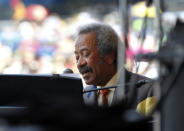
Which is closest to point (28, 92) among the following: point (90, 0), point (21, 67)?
point (90, 0)

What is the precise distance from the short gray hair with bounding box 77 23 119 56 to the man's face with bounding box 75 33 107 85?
0.09 feet

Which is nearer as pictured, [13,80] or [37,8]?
[13,80]

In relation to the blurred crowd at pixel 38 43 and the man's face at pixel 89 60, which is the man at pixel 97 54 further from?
the blurred crowd at pixel 38 43

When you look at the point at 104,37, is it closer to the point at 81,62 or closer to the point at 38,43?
the point at 81,62

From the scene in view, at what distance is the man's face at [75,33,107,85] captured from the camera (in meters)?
3.00

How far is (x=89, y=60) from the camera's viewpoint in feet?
9.98

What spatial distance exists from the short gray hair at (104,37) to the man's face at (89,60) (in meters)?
0.03

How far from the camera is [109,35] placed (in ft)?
10.2

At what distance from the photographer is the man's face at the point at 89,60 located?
300 centimetres

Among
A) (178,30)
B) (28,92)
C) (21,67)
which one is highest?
(178,30)

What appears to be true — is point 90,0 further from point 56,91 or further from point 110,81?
point 56,91

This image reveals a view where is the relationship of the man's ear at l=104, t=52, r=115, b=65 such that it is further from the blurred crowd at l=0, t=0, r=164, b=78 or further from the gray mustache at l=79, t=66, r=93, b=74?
the blurred crowd at l=0, t=0, r=164, b=78

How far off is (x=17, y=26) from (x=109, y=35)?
6.66m

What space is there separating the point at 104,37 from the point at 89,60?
0.17 m
